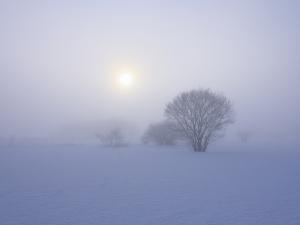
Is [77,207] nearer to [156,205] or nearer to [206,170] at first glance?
[156,205]

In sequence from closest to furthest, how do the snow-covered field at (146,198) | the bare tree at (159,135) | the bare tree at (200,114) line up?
the snow-covered field at (146,198) < the bare tree at (200,114) < the bare tree at (159,135)

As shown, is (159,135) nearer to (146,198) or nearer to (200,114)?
(200,114)

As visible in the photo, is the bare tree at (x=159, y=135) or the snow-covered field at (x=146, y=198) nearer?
the snow-covered field at (x=146, y=198)

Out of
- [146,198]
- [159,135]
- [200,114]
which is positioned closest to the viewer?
[146,198]

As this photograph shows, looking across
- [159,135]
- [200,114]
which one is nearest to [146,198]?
[200,114]

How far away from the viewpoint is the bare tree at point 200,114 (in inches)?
1917

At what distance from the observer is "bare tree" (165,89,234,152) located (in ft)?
160

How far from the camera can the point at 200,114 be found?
159ft

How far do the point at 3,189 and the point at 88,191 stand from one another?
17.5ft

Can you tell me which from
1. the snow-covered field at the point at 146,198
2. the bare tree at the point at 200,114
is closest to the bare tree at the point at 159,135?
the bare tree at the point at 200,114

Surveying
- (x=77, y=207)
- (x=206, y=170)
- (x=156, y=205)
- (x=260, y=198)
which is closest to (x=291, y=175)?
(x=206, y=170)

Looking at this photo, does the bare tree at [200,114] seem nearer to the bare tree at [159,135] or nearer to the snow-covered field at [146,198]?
the bare tree at [159,135]

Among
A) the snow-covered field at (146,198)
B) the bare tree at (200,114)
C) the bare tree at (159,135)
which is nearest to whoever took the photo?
the snow-covered field at (146,198)

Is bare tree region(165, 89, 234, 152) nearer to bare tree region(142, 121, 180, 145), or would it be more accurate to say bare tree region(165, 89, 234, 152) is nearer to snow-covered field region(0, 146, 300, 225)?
bare tree region(142, 121, 180, 145)
